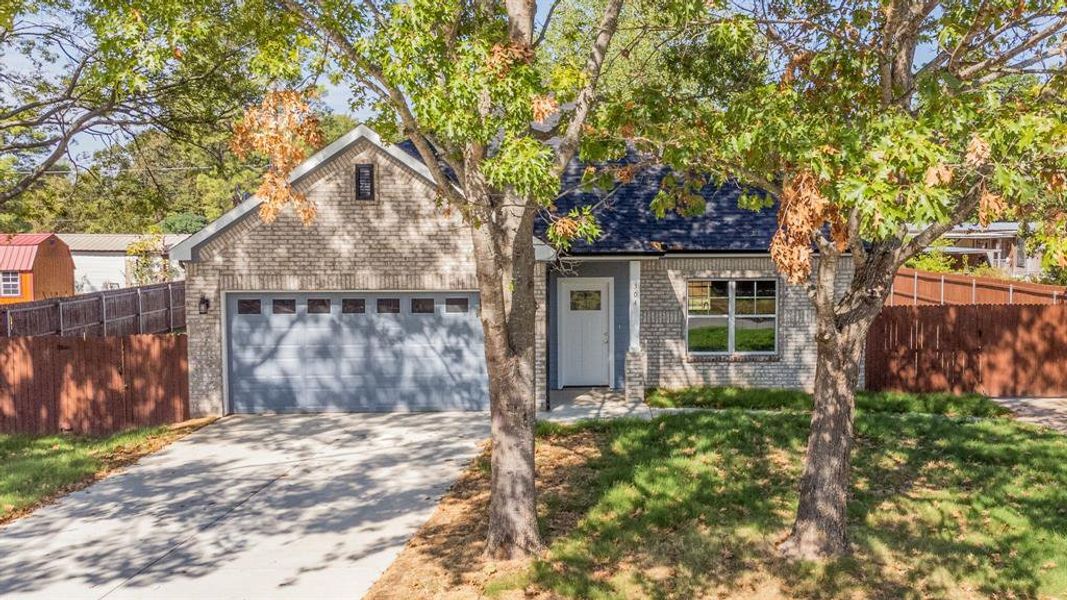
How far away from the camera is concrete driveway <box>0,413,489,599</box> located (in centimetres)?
802

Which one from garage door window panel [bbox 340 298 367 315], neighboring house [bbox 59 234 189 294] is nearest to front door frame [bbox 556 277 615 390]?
garage door window panel [bbox 340 298 367 315]

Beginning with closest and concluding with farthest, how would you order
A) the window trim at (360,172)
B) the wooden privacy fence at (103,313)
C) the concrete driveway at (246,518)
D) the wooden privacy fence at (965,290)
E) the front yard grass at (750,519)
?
the front yard grass at (750,519)
the concrete driveway at (246,518)
the window trim at (360,172)
the wooden privacy fence at (103,313)
the wooden privacy fence at (965,290)

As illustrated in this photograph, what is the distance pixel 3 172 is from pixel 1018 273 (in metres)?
38.4

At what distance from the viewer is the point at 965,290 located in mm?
23812

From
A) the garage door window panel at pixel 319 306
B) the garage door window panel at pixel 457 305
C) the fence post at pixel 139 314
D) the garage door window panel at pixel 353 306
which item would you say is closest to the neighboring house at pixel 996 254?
the garage door window panel at pixel 457 305

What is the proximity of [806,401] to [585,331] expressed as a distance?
4478 millimetres

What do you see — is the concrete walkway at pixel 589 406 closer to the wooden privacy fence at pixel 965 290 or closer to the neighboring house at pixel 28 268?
the wooden privacy fence at pixel 965 290

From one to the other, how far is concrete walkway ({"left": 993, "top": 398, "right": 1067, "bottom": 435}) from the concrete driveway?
9516 millimetres

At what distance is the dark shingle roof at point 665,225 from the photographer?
1591 cm

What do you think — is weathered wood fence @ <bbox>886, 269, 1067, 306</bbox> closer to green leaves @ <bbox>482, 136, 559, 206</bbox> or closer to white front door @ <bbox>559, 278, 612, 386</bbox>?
white front door @ <bbox>559, 278, 612, 386</bbox>

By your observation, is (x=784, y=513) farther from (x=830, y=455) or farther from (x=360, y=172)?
(x=360, y=172)

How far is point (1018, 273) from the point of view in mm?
37281

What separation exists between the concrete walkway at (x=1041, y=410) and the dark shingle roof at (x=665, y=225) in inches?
213

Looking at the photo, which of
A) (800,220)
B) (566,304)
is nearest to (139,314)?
(566,304)
